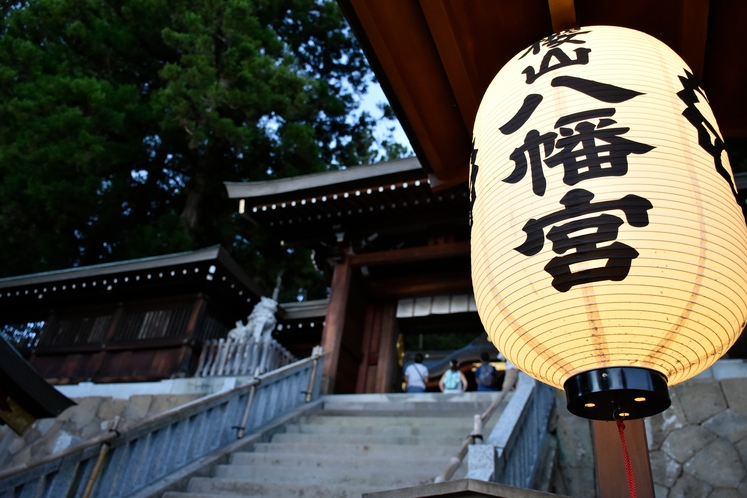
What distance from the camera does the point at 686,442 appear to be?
6371 mm

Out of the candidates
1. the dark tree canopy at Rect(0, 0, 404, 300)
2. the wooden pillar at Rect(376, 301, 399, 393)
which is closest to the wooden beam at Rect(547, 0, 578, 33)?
the wooden pillar at Rect(376, 301, 399, 393)

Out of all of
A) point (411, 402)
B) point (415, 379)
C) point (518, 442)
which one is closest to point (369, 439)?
point (411, 402)

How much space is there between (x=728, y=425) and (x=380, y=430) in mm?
3933

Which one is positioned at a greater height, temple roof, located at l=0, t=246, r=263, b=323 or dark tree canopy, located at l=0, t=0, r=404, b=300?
dark tree canopy, located at l=0, t=0, r=404, b=300

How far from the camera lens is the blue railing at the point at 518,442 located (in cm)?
416

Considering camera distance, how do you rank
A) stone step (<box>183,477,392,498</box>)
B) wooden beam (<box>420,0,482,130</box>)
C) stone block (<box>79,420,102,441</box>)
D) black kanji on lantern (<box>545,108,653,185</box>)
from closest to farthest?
black kanji on lantern (<box>545,108,653,185</box>) → wooden beam (<box>420,0,482,130</box>) → stone step (<box>183,477,392,498</box>) → stone block (<box>79,420,102,441</box>)

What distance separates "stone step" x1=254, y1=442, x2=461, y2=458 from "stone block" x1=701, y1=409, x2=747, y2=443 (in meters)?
3.06

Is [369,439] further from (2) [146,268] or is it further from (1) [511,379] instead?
(2) [146,268]

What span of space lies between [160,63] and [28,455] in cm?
1286


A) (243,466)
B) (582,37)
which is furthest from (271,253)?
(582,37)

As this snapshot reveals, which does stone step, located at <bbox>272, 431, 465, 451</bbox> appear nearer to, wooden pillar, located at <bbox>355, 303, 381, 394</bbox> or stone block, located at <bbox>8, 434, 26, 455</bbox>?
wooden pillar, located at <bbox>355, 303, 381, 394</bbox>

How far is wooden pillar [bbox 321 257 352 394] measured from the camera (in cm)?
895

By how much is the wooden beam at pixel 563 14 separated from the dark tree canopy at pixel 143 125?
1235cm

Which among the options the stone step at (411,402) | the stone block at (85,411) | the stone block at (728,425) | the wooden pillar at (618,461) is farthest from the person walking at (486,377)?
the stone block at (85,411)
